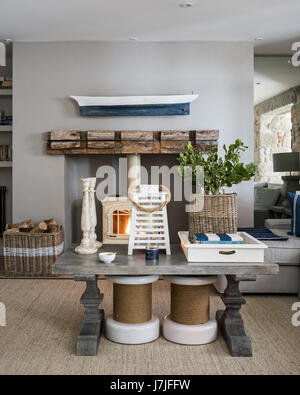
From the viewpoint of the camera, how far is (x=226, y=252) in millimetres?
2393

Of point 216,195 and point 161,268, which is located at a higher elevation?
point 216,195

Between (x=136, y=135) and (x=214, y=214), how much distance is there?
2.14 m

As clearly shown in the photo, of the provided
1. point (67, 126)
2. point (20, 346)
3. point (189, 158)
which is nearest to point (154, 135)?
point (67, 126)

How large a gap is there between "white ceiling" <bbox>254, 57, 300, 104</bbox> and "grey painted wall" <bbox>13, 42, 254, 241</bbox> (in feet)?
2.35

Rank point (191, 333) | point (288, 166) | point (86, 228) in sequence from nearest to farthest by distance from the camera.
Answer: point (191, 333)
point (86, 228)
point (288, 166)

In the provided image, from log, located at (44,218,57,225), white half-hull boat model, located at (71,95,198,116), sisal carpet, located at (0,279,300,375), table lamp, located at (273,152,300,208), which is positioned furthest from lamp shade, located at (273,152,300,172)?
log, located at (44,218,57,225)

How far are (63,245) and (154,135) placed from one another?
61.0 inches


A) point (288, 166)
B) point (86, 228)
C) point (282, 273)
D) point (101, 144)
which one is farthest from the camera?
point (288, 166)

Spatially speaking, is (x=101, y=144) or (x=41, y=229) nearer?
(x=41, y=229)

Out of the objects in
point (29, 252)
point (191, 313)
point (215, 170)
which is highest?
point (215, 170)

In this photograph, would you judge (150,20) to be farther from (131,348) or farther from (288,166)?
(131,348)

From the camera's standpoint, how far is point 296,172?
17.2 ft

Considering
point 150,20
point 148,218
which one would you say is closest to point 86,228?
point 148,218
